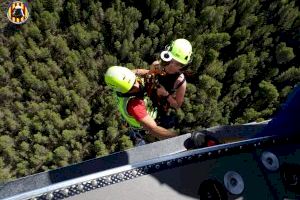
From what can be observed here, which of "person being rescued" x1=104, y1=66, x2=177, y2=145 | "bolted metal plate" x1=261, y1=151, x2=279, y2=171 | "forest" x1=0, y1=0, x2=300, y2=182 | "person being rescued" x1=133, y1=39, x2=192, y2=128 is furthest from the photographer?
"forest" x1=0, y1=0, x2=300, y2=182

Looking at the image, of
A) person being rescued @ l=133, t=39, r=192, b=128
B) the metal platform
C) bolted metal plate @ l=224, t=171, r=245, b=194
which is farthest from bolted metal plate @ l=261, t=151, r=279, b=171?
person being rescued @ l=133, t=39, r=192, b=128

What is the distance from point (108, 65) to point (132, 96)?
3.59m

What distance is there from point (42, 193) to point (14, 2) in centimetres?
677

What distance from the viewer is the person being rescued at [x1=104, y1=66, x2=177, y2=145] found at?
4176 millimetres

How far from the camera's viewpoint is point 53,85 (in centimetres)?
740

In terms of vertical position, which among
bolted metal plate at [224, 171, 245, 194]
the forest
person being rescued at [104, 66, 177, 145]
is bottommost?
bolted metal plate at [224, 171, 245, 194]

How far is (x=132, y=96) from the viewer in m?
4.35

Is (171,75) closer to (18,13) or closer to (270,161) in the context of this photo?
(270,161)

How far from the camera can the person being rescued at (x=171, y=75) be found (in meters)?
4.78

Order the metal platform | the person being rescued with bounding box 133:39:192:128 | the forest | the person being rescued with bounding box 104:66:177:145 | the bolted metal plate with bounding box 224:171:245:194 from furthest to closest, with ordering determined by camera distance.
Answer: the forest, the person being rescued with bounding box 133:39:192:128, the person being rescued with bounding box 104:66:177:145, the bolted metal plate with bounding box 224:171:245:194, the metal platform

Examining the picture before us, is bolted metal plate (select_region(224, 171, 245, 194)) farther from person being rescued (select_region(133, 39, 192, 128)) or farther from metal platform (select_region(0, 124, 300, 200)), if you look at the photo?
person being rescued (select_region(133, 39, 192, 128))

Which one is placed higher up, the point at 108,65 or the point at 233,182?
the point at 108,65

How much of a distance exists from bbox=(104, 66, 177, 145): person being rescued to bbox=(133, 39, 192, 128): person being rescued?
1.50ft

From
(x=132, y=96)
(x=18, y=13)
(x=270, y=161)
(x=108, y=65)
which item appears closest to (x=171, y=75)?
(x=132, y=96)
